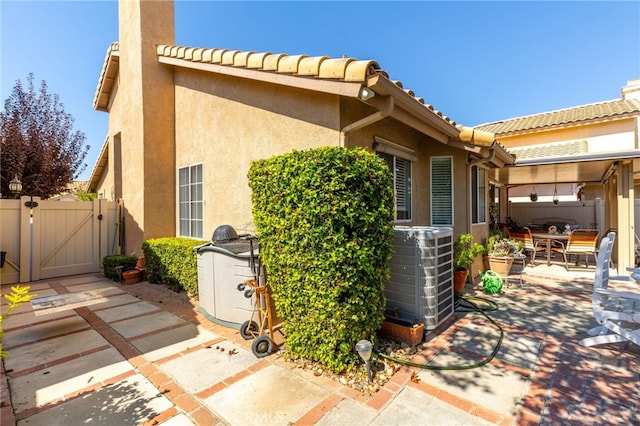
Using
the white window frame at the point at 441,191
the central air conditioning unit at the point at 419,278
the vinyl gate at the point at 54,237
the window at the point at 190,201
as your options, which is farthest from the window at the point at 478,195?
the vinyl gate at the point at 54,237

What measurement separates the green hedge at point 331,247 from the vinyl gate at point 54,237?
10639mm

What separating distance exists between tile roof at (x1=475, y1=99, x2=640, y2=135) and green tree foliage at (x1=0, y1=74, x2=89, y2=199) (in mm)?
24131

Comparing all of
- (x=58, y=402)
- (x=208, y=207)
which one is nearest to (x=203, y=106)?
(x=208, y=207)

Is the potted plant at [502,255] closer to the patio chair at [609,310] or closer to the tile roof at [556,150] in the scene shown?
the patio chair at [609,310]

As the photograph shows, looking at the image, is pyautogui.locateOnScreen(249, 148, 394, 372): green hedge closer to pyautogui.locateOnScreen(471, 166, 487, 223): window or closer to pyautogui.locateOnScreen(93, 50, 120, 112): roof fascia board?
pyautogui.locateOnScreen(471, 166, 487, 223): window

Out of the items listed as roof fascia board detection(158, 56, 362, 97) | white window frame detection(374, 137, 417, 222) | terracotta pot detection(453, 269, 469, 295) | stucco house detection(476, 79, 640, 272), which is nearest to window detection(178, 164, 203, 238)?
roof fascia board detection(158, 56, 362, 97)

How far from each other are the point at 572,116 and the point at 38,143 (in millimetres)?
28406

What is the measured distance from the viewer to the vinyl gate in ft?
31.1

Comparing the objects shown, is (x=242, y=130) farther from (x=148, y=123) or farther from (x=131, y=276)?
(x=131, y=276)

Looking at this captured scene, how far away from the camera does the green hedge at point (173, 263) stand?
759 cm

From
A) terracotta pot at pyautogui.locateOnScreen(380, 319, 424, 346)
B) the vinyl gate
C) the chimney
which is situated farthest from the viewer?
the chimney

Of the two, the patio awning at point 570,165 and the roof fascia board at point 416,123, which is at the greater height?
the roof fascia board at point 416,123

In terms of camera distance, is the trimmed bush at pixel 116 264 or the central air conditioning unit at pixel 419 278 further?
the trimmed bush at pixel 116 264

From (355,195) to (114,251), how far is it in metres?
11.9
